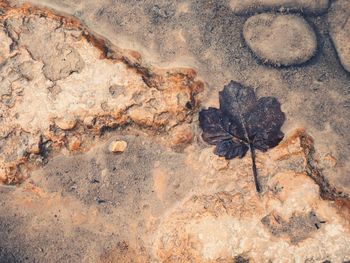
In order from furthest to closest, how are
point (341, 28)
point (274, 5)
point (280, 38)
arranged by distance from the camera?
point (341, 28), point (274, 5), point (280, 38)

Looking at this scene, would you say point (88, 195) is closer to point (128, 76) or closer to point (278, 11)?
point (128, 76)

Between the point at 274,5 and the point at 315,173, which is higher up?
the point at 274,5

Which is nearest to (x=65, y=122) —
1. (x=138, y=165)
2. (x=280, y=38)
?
(x=138, y=165)

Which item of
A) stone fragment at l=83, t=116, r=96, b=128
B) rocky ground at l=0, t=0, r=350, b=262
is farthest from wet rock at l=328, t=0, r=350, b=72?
stone fragment at l=83, t=116, r=96, b=128

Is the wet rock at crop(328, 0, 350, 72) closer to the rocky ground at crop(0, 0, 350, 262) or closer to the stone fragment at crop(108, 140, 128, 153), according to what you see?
→ the rocky ground at crop(0, 0, 350, 262)

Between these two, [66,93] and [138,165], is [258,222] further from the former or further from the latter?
Answer: [66,93]

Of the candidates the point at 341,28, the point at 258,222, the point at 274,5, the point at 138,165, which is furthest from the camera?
the point at 341,28

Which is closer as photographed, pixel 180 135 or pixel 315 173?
pixel 315 173
